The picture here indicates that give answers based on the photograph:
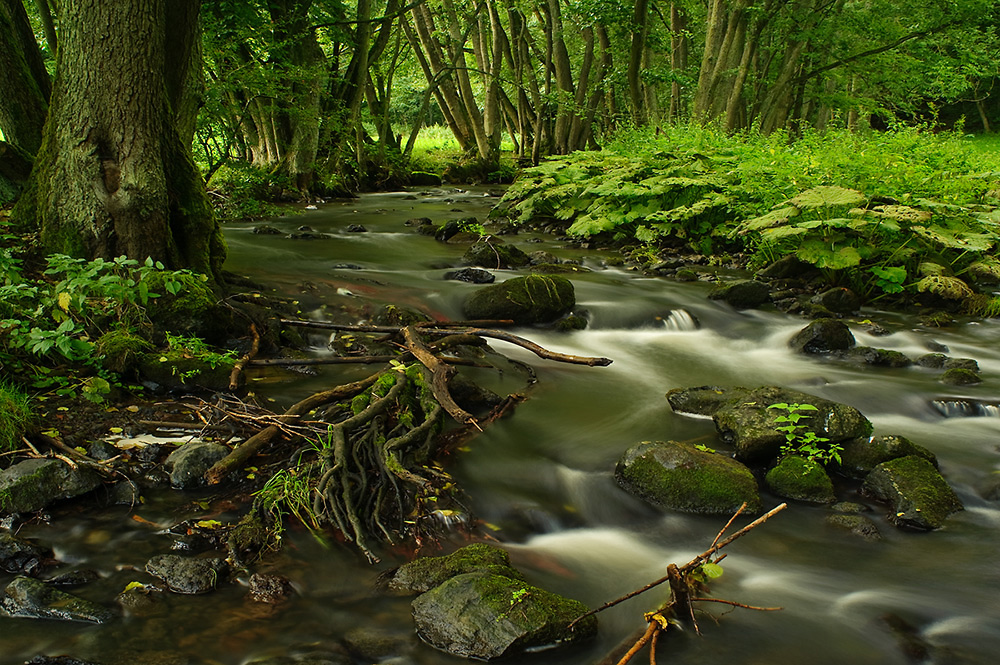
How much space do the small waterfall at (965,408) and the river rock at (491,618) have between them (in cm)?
437

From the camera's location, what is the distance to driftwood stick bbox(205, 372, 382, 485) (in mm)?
4133

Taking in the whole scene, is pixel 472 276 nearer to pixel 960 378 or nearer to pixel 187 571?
pixel 960 378

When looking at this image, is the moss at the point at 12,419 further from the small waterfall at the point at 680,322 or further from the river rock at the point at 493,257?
the river rock at the point at 493,257

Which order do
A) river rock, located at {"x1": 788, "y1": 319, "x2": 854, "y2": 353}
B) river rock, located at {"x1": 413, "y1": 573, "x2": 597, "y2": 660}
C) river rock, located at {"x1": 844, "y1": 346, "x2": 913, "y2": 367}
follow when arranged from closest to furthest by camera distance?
river rock, located at {"x1": 413, "y1": 573, "x2": 597, "y2": 660} < river rock, located at {"x1": 844, "y1": 346, "x2": 913, "y2": 367} < river rock, located at {"x1": 788, "y1": 319, "x2": 854, "y2": 353}

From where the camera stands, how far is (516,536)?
418 centimetres

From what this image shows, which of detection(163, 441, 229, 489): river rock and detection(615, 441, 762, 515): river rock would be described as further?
detection(615, 441, 762, 515): river rock

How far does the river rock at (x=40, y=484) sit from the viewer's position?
12.3 ft

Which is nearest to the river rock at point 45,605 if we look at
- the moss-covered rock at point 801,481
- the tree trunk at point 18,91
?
the moss-covered rock at point 801,481

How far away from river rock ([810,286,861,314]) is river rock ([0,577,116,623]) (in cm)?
844

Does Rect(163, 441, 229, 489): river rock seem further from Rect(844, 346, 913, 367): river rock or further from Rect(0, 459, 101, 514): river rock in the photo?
Rect(844, 346, 913, 367): river rock

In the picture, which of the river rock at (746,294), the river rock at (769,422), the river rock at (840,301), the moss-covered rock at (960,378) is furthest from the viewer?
the river rock at (746,294)

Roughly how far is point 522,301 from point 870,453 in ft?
13.2

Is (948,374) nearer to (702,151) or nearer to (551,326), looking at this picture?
(551,326)

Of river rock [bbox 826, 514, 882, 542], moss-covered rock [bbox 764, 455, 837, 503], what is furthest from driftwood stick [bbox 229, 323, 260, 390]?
river rock [bbox 826, 514, 882, 542]
